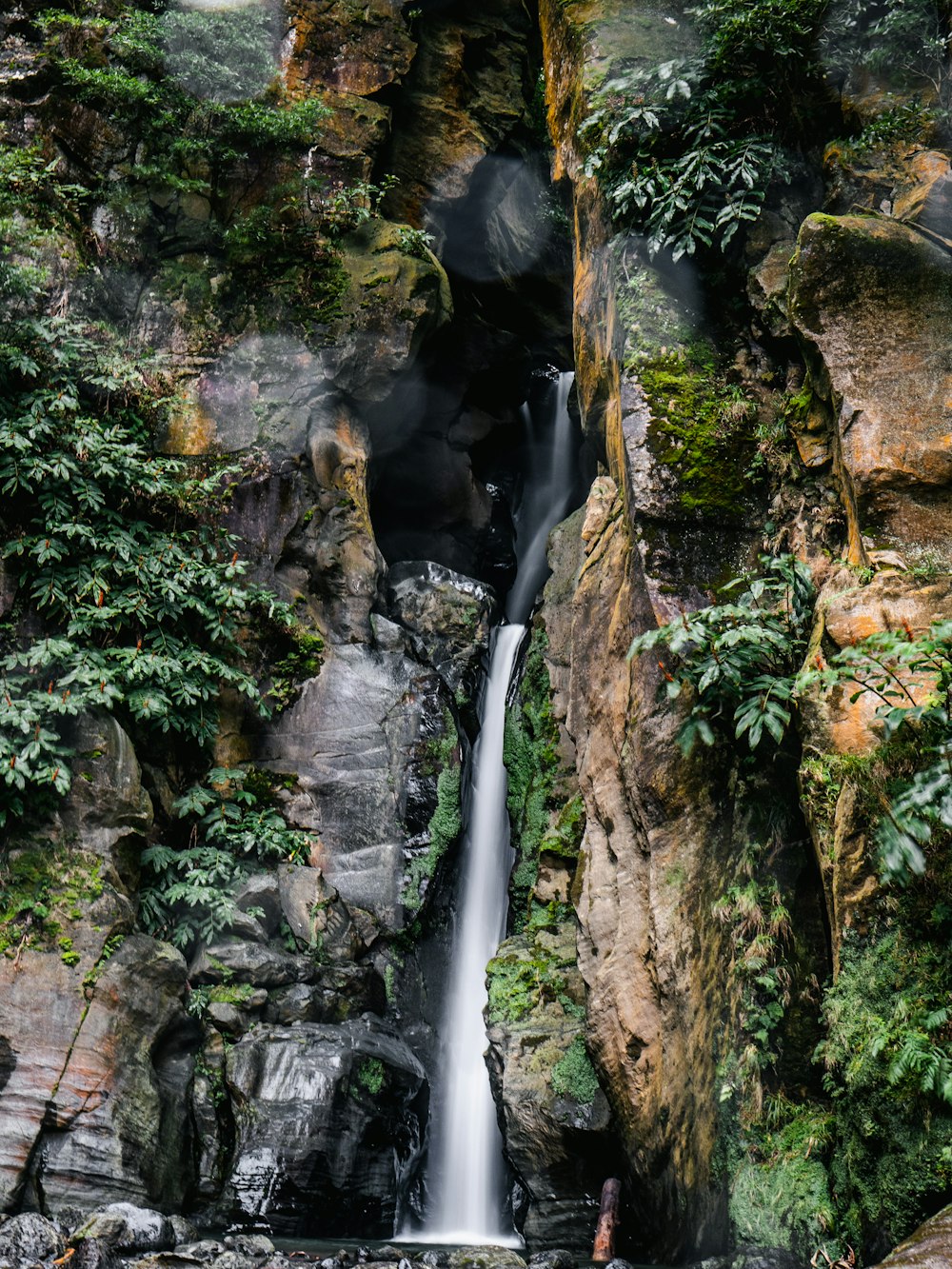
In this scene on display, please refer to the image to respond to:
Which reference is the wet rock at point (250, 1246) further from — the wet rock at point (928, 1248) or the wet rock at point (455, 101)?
the wet rock at point (455, 101)

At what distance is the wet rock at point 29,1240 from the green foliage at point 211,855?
310 centimetres

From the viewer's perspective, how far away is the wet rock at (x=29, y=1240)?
6.38 meters

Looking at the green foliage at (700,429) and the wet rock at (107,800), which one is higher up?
the green foliage at (700,429)

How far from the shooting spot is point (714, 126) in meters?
9.12

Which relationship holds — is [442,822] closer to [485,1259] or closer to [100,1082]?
[100,1082]

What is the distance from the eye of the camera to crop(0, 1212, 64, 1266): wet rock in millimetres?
6375

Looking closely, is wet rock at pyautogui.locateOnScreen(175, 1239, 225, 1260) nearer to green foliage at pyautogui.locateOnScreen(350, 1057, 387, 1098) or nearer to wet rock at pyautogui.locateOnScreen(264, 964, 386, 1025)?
green foliage at pyautogui.locateOnScreen(350, 1057, 387, 1098)

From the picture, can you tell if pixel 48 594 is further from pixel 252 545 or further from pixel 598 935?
pixel 598 935

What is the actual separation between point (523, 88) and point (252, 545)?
380 inches

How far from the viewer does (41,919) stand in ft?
28.3

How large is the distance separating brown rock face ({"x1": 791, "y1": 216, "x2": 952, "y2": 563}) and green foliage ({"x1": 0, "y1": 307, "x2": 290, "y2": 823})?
687cm

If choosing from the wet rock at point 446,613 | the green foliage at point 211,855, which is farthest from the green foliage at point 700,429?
the green foliage at point 211,855

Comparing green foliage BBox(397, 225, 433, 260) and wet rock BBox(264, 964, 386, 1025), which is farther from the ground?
green foliage BBox(397, 225, 433, 260)

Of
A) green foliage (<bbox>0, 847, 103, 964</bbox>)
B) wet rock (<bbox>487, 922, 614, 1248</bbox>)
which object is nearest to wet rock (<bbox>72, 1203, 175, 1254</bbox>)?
green foliage (<bbox>0, 847, 103, 964</bbox>)
